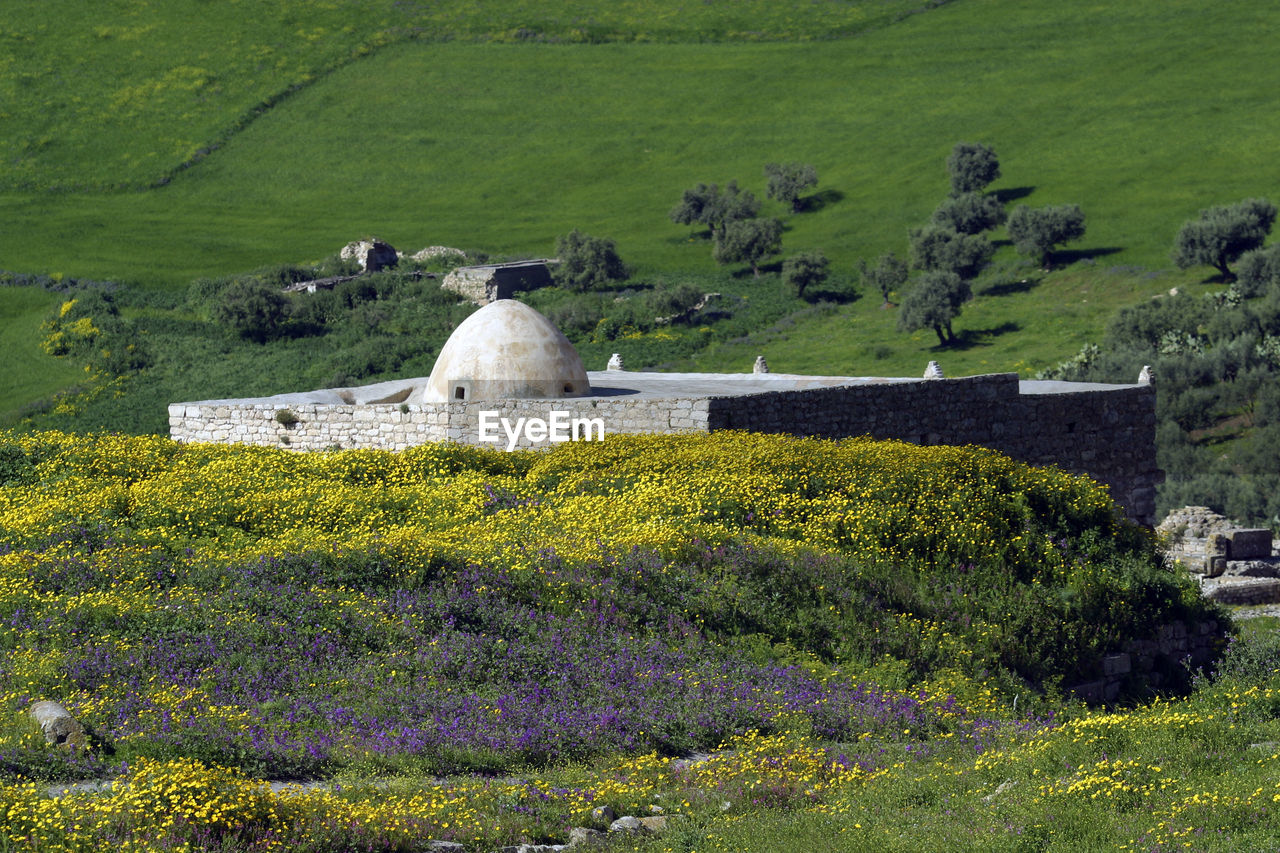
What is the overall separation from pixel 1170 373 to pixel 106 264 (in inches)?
2143

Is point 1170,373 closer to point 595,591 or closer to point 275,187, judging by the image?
point 595,591

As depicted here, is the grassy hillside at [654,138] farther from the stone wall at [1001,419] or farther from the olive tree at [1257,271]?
the stone wall at [1001,419]

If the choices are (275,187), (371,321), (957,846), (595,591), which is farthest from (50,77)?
(957,846)

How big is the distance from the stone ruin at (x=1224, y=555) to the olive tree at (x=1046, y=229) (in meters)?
41.3

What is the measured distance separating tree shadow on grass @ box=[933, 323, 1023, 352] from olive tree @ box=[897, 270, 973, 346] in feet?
1.47

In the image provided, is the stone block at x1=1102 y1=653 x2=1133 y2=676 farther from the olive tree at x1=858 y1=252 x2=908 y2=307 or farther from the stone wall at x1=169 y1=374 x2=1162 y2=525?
the olive tree at x1=858 y1=252 x2=908 y2=307

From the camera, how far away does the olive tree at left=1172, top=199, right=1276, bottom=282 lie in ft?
217

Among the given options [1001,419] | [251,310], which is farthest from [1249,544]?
[251,310]

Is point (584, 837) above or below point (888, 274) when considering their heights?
below

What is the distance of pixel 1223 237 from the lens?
217 feet

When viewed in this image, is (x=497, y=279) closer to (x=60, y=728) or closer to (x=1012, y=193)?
(x=1012, y=193)

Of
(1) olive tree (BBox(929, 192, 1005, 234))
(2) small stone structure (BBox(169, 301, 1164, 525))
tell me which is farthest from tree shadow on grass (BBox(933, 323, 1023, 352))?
Answer: (2) small stone structure (BBox(169, 301, 1164, 525))

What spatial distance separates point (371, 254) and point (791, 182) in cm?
2657

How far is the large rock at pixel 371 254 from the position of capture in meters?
76.2
